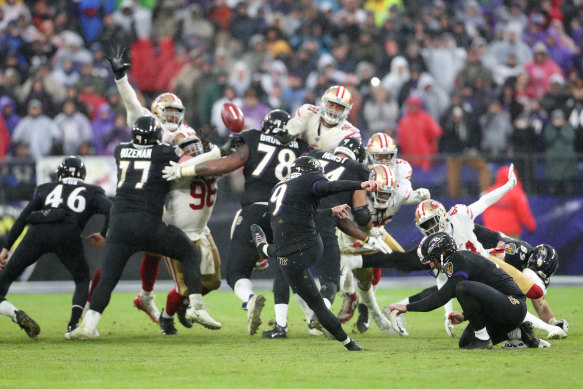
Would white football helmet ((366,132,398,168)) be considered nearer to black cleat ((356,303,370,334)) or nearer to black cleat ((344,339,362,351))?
black cleat ((356,303,370,334))

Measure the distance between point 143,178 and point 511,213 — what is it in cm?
887

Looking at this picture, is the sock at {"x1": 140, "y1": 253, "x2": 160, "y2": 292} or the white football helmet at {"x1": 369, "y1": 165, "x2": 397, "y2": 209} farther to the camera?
the sock at {"x1": 140, "y1": 253, "x2": 160, "y2": 292}

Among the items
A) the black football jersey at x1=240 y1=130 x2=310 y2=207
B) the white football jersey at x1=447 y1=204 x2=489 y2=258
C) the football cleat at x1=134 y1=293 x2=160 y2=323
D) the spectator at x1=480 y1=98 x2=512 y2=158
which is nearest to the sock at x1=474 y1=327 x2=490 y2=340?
the white football jersey at x1=447 y1=204 x2=489 y2=258

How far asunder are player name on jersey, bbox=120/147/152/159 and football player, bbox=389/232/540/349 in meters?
3.25

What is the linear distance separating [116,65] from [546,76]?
1238 cm

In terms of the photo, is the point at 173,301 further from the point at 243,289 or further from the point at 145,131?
the point at 145,131

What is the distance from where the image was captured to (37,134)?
1823cm

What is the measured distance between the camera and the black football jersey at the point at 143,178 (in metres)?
10.5

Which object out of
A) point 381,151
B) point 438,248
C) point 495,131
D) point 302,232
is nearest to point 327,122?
point 381,151

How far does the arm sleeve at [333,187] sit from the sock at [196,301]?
7.49ft

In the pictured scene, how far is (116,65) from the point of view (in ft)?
37.5

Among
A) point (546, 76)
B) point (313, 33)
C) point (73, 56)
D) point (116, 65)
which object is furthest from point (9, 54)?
point (546, 76)

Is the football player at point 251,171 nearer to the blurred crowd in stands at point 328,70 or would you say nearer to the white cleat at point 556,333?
the white cleat at point 556,333

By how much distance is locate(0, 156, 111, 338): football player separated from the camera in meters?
10.9
